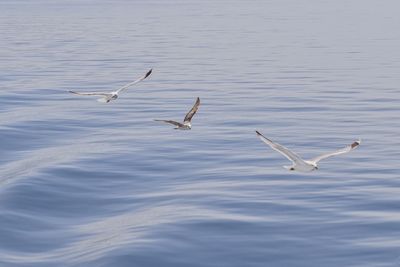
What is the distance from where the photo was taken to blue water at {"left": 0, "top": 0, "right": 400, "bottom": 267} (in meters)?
29.7

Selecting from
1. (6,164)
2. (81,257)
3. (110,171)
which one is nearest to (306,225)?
(81,257)

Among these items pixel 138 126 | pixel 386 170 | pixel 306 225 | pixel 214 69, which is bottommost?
pixel 306 225

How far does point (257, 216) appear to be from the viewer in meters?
32.7

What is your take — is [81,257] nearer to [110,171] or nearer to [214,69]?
[110,171]

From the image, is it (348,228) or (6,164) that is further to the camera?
(6,164)

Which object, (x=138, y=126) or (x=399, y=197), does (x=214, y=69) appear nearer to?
(x=138, y=126)

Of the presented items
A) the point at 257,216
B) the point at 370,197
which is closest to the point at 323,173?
the point at 370,197

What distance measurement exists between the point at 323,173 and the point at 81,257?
13.5 meters

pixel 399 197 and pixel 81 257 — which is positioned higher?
pixel 399 197

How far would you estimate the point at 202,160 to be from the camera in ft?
141

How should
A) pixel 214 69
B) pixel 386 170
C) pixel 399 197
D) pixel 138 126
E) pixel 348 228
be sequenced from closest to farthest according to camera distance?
pixel 348 228, pixel 399 197, pixel 386 170, pixel 138 126, pixel 214 69

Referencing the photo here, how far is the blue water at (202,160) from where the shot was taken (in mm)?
29688

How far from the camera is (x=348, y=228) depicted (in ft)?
102

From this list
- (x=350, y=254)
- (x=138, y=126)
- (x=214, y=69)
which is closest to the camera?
(x=350, y=254)
